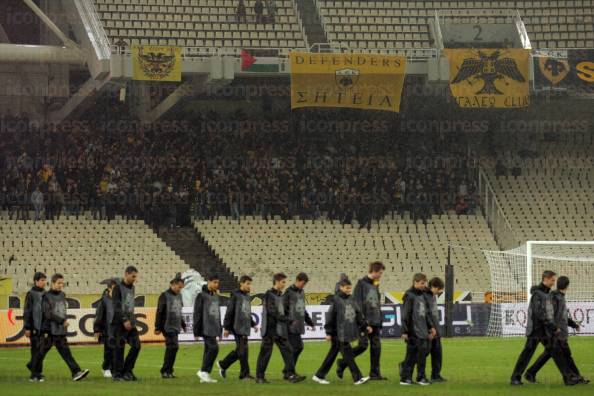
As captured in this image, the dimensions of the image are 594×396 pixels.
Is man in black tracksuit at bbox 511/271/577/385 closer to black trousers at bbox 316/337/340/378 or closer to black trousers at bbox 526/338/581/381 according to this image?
black trousers at bbox 526/338/581/381

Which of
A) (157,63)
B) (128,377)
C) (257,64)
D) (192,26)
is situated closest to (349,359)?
(128,377)

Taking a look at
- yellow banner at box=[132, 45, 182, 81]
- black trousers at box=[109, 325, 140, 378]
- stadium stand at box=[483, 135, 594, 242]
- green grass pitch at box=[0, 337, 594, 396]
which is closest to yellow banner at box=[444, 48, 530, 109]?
stadium stand at box=[483, 135, 594, 242]

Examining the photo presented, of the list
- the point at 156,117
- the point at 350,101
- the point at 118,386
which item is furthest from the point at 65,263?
the point at 118,386

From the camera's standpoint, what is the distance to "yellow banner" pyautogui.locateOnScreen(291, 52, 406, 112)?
39.8 m

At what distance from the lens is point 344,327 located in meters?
18.5

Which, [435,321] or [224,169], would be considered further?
[224,169]

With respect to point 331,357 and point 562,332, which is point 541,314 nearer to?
point 562,332

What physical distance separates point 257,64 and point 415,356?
2217 cm

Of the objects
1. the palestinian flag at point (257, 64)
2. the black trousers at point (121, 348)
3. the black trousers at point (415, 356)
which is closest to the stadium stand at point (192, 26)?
the palestinian flag at point (257, 64)

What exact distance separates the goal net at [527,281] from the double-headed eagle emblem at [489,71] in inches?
207

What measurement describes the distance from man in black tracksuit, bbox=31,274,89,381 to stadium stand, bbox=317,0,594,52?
2482 centimetres

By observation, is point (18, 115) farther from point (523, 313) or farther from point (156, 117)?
point (523, 313)

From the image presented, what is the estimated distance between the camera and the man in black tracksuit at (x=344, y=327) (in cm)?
1844

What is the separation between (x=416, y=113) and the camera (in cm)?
4550
